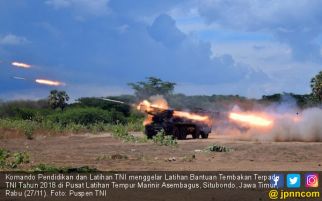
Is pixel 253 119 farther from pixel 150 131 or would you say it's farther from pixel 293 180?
pixel 293 180

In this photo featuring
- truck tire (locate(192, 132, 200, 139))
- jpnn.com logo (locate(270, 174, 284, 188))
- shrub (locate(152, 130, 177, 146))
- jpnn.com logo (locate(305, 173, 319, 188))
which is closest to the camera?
jpnn.com logo (locate(270, 174, 284, 188))

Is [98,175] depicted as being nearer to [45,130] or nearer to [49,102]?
[45,130]

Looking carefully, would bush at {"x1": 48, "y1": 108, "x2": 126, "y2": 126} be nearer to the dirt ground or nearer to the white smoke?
the white smoke

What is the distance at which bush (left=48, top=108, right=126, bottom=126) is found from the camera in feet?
241

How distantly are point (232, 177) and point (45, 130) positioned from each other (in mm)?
40593

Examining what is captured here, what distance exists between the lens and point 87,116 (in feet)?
249

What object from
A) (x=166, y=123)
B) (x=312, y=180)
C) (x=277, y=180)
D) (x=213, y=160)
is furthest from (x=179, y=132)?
(x=277, y=180)

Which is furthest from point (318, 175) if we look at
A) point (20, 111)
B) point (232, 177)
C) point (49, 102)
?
point (49, 102)

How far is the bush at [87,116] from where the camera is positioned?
73562 mm

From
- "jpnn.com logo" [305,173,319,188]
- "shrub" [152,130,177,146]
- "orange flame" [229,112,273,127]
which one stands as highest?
"orange flame" [229,112,273,127]

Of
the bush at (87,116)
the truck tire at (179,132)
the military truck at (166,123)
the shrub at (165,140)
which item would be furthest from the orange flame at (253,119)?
the bush at (87,116)

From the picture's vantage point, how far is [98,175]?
16.5 metres

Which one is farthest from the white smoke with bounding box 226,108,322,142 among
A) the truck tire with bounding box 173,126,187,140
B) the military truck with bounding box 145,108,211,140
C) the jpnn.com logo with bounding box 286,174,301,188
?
the jpnn.com logo with bounding box 286,174,301,188

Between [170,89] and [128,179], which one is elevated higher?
[170,89]
